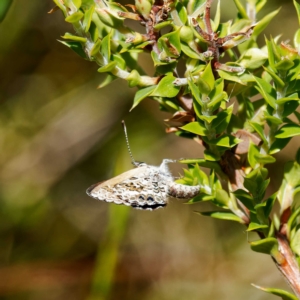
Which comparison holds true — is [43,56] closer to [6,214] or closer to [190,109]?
[6,214]

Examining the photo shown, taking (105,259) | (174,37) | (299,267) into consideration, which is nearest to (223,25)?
(174,37)

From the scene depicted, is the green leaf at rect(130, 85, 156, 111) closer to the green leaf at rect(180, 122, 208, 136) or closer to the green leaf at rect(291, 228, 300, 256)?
the green leaf at rect(180, 122, 208, 136)

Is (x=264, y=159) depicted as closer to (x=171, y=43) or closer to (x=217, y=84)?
(x=217, y=84)

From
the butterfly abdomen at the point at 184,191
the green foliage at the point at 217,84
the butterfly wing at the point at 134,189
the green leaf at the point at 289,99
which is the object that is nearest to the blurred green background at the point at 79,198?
the butterfly wing at the point at 134,189

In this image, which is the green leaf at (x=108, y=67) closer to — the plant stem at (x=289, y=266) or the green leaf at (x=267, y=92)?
the green leaf at (x=267, y=92)

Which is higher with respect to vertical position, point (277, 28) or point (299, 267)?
point (299, 267)

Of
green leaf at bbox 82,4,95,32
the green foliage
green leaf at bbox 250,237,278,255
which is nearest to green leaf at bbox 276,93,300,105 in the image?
the green foliage

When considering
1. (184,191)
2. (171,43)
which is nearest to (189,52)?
(171,43)
